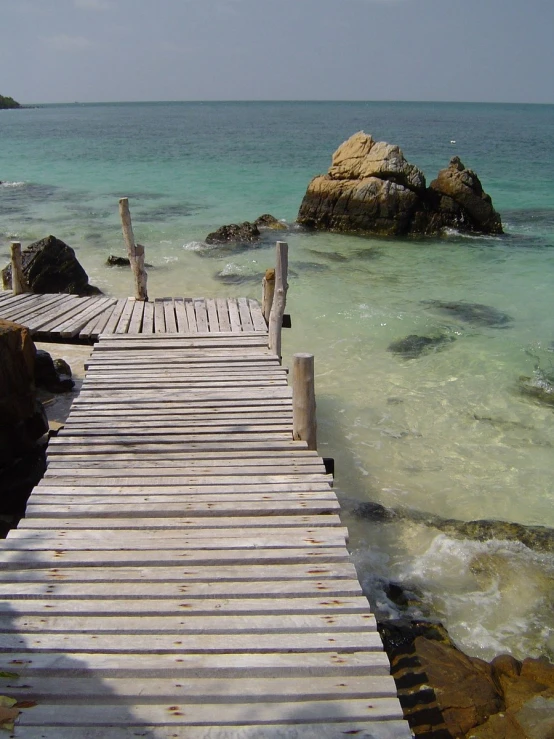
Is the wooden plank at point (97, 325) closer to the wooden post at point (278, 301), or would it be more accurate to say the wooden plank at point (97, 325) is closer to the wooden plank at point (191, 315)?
the wooden plank at point (191, 315)

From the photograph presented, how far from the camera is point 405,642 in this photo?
5.80 m

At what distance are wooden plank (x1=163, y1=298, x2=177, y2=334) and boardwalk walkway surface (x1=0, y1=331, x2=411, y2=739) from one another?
342 centimetres

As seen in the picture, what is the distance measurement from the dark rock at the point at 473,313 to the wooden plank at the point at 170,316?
753 centimetres

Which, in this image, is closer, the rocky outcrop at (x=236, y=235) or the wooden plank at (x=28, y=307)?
the wooden plank at (x=28, y=307)

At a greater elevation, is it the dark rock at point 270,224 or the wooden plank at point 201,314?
the wooden plank at point 201,314

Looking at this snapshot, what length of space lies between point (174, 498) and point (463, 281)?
15.5m

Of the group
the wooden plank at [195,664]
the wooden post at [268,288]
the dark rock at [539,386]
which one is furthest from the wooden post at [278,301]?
the wooden plank at [195,664]

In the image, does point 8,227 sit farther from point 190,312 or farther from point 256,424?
point 256,424

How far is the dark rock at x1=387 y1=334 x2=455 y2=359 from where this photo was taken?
13.4 m

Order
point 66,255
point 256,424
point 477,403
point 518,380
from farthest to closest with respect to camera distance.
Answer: point 66,255, point 518,380, point 477,403, point 256,424

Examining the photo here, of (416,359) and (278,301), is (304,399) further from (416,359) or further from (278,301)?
(416,359)

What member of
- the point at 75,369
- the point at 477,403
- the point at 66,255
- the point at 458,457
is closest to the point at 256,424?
the point at 458,457

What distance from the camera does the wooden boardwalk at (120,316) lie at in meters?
10.1

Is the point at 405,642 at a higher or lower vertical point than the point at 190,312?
lower
